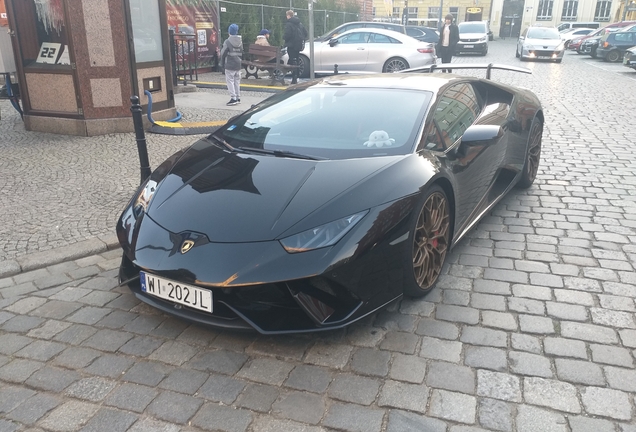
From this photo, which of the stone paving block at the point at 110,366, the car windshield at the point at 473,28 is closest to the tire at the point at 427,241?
the stone paving block at the point at 110,366

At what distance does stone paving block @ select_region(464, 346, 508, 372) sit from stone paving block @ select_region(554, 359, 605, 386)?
263mm

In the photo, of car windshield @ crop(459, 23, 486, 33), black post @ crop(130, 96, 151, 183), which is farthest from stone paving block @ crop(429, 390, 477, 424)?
car windshield @ crop(459, 23, 486, 33)

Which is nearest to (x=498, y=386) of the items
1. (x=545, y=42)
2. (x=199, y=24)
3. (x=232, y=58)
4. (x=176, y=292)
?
(x=176, y=292)

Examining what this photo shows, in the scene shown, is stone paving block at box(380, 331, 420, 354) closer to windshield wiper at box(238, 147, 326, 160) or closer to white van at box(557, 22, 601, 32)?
windshield wiper at box(238, 147, 326, 160)

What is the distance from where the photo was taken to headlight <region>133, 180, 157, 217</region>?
135 inches

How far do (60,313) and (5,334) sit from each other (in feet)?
1.05

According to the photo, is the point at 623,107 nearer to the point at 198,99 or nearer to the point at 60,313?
the point at 198,99

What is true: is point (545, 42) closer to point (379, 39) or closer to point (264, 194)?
point (379, 39)

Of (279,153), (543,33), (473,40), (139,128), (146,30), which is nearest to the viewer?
(279,153)

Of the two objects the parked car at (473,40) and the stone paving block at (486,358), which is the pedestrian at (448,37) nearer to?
the parked car at (473,40)

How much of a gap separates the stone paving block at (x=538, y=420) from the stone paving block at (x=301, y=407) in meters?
0.88

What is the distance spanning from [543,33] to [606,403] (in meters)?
25.7

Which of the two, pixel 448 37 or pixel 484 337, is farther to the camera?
pixel 448 37

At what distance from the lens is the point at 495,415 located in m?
2.47
